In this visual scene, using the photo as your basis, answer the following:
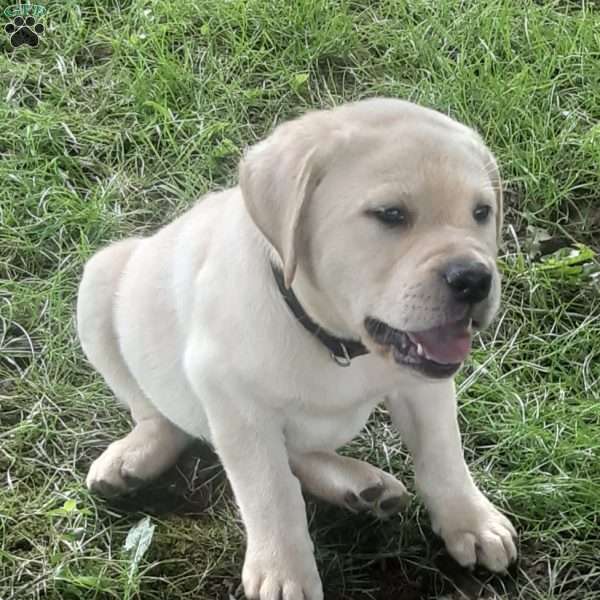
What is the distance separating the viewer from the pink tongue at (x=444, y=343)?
2615 mm

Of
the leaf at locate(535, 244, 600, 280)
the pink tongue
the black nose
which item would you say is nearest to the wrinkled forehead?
the black nose

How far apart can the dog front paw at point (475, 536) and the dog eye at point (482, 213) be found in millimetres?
856

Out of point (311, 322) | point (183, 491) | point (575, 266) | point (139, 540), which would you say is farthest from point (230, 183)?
point (311, 322)

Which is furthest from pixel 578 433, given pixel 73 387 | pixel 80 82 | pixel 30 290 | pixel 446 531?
pixel 80 82

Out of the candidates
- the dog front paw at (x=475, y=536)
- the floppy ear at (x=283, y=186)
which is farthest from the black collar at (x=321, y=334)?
the dog front paw at (x=475, y=536)

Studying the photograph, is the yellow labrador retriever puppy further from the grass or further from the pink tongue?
the grass

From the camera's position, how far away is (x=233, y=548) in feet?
10.6

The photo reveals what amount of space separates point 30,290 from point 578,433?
1.97 metres

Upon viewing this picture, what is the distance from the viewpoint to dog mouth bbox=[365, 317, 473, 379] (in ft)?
8.58

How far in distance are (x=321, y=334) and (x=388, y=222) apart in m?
0.39

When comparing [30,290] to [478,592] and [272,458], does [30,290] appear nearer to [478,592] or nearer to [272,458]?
[272,458]

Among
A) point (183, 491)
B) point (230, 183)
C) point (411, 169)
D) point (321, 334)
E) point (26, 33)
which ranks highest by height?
point (411, 169)

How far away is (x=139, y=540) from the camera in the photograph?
325 centimetres

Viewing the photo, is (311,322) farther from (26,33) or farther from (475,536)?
(26,33)
